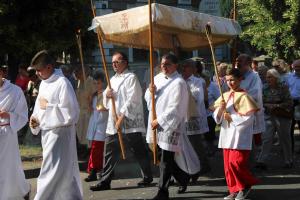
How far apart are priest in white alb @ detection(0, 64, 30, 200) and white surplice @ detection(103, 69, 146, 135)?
146 cm

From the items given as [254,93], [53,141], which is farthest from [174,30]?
[53,141]

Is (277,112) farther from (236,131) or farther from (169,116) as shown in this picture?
(169,116)

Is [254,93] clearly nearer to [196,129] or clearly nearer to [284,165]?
[196,129]

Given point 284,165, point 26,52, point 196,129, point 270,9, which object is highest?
point 270,9

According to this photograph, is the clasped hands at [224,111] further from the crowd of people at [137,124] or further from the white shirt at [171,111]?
the white shirt at [171,111]

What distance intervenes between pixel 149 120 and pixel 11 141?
5.96 feet

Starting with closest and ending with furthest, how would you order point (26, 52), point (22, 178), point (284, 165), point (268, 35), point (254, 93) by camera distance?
point (22, 178) < point (254, 93) < point (284, 165) < point (26, 52) < point (268, 35)

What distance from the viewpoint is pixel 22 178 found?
7.76m

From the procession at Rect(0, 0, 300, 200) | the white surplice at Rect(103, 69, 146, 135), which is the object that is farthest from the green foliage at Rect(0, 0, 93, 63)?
the white surplice at Rect(103, 69, 146, 135)

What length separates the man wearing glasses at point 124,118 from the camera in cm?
859

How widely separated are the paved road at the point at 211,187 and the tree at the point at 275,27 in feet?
28.8

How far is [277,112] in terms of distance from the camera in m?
10.3

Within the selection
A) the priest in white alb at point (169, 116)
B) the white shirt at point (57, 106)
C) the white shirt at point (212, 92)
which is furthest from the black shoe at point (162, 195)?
the white shirt at point (212, 92)

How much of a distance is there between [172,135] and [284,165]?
3412mm
